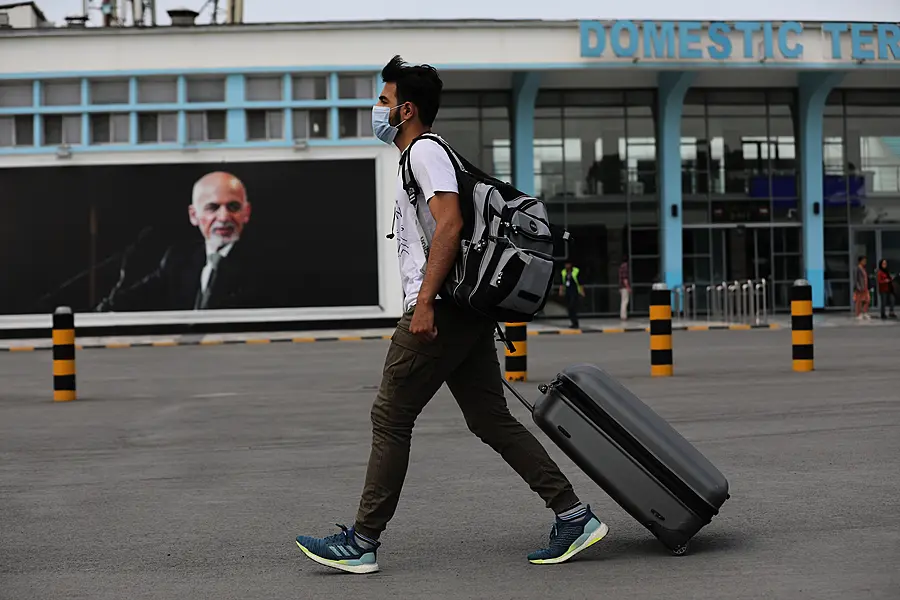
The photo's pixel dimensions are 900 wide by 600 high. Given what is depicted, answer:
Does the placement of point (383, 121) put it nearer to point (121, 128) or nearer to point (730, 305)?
point (121, 128)

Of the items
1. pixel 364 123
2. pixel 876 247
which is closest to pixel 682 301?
pixel 876 247

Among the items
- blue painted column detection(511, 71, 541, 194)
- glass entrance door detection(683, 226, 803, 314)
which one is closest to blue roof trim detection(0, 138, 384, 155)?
blue painted column detection(511, 71, 541, 194)

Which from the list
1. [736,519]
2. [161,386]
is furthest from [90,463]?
[161,386]

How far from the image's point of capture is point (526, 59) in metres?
34.3

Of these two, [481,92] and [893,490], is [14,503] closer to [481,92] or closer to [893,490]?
[893,490]

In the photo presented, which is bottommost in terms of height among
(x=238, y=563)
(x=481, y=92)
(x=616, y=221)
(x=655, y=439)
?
(x=238, y=563)

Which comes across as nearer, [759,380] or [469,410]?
[469,410]

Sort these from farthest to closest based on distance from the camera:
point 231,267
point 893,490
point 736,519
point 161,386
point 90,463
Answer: point 231,267 → point 161,386 → point 90,463 → point 893,490 → point 736,519

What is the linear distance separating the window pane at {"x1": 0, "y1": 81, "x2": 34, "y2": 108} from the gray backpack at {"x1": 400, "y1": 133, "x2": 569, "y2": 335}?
1144 inches

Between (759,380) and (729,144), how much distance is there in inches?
1005

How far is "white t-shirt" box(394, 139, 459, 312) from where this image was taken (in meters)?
5.10

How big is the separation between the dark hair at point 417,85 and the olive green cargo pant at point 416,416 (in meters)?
0.81

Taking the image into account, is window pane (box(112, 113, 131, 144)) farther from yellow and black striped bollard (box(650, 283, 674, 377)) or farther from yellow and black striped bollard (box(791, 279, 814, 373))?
yellow and black striped bollard (box(791, 279, 814, 373))

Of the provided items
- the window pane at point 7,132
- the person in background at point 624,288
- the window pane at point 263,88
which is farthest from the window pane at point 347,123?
the person in background at point 624,288
